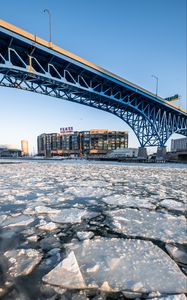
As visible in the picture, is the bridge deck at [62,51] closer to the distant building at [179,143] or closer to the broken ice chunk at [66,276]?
the broken ice chunk at [66,276]

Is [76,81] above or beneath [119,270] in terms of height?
above

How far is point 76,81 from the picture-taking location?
18172mm

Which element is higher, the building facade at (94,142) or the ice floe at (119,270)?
the building facade at (94,142)

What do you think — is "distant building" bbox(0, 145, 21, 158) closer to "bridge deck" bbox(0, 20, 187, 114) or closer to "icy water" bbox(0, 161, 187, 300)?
"bridge deck" bbox(0, 20, 187, 114)

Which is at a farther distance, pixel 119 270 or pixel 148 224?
pixel 148 224

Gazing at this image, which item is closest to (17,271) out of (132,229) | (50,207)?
(132,229)

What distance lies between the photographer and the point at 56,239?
171 cm

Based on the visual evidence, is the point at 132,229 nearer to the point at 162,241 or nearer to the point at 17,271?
the point at 162,241

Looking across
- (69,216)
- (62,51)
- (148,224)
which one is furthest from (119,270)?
(62,51)

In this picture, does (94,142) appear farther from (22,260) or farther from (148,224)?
(22,260)

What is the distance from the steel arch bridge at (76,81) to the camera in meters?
12.0

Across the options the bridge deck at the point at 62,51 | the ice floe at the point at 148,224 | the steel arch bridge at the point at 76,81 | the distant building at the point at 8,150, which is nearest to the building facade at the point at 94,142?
the distant building at the point at 8,150

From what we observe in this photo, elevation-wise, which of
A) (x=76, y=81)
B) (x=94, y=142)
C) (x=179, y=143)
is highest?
(x=76, y=81)

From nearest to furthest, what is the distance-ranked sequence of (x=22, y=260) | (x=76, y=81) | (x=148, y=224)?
1. (x=22, y=260)
2. (x=148, y=224)
3. (x=76, y=81)
